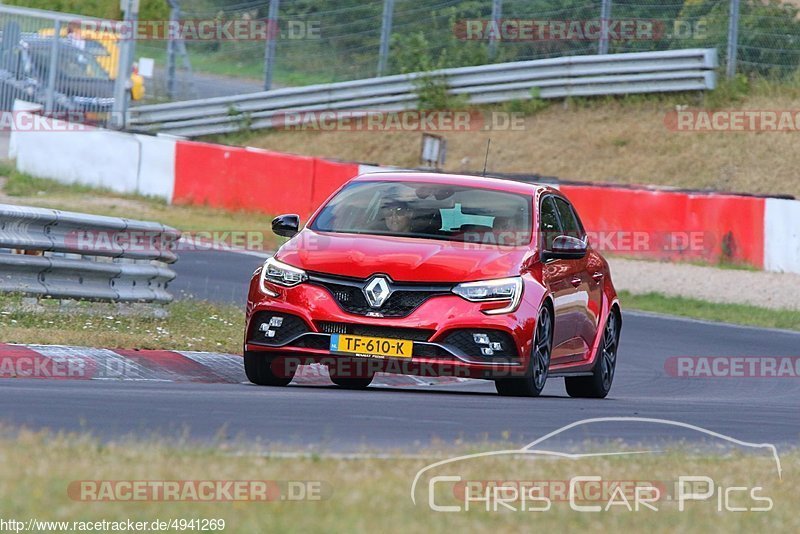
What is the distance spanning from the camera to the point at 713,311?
61.6 feet

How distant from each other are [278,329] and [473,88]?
831 inches

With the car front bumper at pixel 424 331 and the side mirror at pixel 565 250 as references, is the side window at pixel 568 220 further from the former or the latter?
the car front bumper at pixel 424 331

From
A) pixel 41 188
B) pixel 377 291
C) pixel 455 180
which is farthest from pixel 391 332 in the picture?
pixel 41 188

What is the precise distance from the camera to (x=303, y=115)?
31781 mm

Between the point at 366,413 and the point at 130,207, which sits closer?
the point at 366,413

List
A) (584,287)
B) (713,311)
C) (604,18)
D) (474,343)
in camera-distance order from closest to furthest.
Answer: (474,343)
(584,287)
(713,311)
(604,18)

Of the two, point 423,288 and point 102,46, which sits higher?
point 102,46

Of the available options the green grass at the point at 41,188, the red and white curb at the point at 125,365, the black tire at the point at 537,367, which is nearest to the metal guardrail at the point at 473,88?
the green grass at the point at 41,188

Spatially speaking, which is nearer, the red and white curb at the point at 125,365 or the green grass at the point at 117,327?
the red and white curb at the point at 125,365

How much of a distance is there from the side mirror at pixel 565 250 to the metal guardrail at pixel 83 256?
3833 mm

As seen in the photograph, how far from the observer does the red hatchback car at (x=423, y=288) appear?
9.30 metres

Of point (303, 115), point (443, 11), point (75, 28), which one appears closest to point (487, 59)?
point (443, 11)

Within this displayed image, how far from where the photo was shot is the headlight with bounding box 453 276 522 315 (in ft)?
30.8

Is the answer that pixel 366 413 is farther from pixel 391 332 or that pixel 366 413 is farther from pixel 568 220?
pixel 568 220
